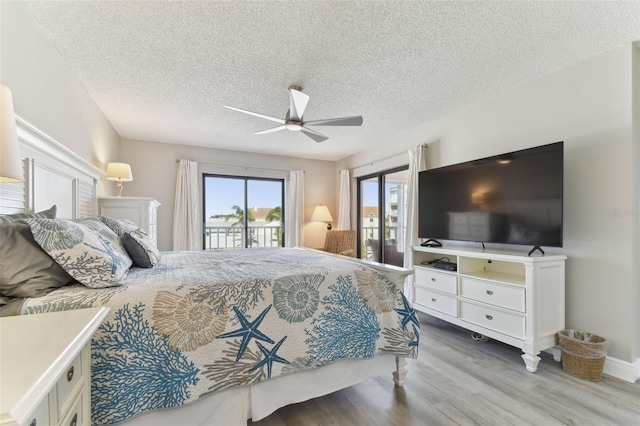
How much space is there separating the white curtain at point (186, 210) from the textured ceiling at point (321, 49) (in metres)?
1.44

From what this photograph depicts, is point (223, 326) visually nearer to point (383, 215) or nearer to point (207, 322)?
point (207, 322)

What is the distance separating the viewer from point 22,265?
3.94ft

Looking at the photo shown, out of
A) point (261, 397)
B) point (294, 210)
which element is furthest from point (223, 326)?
point (294, 210)

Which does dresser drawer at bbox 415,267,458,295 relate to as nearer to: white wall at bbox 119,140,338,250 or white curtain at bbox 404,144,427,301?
white curtain at bbox 404,144,427,301

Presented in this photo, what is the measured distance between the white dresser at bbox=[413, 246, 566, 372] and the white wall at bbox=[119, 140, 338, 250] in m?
3.21

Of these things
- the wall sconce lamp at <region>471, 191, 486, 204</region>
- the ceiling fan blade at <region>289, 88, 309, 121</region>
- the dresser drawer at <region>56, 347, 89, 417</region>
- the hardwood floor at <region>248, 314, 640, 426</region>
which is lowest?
the hardwood floor at <region>248, 314, 640, 426</region>

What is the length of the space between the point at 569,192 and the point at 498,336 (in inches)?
54.1

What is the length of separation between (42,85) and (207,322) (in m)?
2.04

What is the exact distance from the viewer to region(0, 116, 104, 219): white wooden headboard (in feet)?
4.95

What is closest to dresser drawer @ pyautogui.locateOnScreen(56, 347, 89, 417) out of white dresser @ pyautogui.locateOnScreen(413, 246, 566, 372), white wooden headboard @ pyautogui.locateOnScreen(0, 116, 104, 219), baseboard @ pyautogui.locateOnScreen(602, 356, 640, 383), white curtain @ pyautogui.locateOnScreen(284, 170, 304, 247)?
white wooden headboard @ pyautogui.locateOnScreen(0, 116, 104, 219)

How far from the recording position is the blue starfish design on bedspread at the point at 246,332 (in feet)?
4.70

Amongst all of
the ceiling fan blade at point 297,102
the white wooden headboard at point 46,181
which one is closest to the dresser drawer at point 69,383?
the white wooden headboard at point 46,181

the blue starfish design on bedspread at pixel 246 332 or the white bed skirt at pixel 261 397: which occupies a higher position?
the blue starfish design on bedspread at pixel 246 332

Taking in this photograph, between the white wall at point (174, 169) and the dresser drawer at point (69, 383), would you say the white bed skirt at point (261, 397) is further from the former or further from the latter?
the white wall at point (174, 169)
